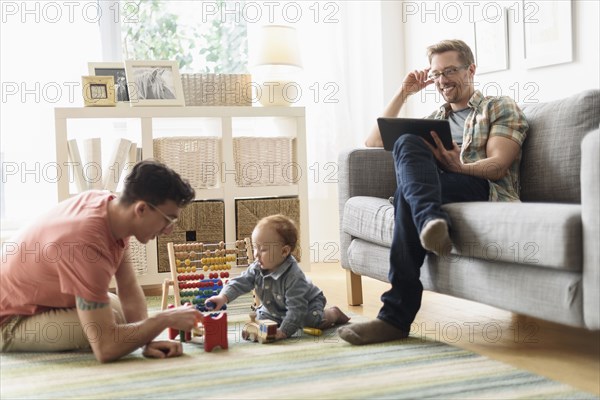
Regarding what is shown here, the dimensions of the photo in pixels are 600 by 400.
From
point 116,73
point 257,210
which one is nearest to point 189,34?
point 116,73

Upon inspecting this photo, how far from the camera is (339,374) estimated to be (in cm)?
200

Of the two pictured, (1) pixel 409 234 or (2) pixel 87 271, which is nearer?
(2) pixel 87 271

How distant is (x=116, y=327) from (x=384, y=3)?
10.6 ft

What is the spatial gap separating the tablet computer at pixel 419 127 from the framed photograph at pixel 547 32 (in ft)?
3.66

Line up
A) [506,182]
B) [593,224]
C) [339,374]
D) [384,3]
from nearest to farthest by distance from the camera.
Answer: [593,224] → [339,374] → [506,182] → [384,3]

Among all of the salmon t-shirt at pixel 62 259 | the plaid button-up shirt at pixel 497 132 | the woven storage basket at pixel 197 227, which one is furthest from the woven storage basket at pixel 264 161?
the salmon t-shirt at pixel 62 259

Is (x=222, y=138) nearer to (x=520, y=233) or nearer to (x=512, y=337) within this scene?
(x=512, y=337)

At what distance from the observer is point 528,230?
2.03 m

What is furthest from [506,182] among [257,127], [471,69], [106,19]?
[106,19]

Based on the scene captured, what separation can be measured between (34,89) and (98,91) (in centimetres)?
75

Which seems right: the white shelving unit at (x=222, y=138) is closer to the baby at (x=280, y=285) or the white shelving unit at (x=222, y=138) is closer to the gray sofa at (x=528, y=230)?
the gray sofa at (x=528, y=230)

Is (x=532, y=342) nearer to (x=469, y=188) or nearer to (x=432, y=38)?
(x=469, y=188)

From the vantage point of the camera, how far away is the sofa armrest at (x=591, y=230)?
6.13 feet

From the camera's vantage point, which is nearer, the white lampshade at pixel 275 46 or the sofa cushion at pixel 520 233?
the sofa cushion at pixel 520 233
